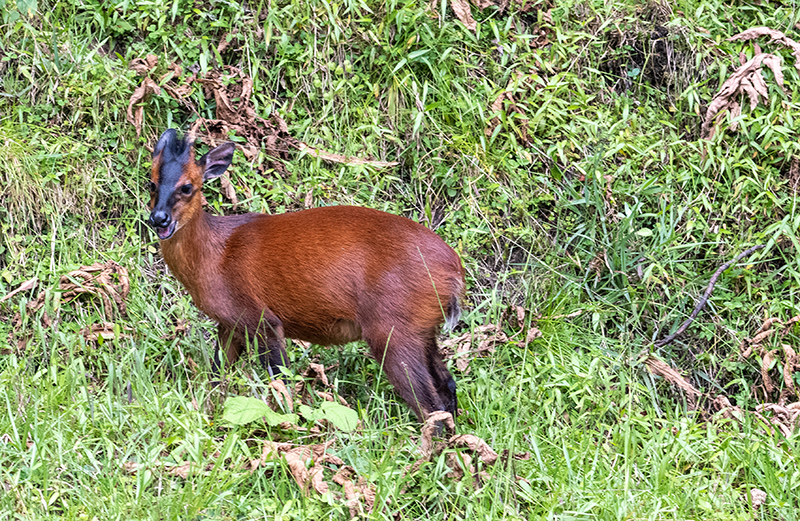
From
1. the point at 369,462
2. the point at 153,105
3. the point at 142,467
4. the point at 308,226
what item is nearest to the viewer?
the point at 142,467

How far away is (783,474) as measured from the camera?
177 inches

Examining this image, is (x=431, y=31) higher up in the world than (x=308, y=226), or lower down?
higher up

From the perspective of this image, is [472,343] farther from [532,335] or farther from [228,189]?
[228,189]

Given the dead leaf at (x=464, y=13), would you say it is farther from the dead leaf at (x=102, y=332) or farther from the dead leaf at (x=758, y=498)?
the dead leaf at (x=758, y=498)

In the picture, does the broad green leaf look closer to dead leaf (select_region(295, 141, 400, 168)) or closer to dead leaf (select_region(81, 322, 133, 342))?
dead leaf (select_region(81, 322, 133, 342))

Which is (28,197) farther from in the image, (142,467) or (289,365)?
(142,467)

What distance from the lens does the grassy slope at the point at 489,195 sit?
15.4ft

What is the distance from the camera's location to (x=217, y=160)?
17.2ft

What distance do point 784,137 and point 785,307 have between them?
131 cm

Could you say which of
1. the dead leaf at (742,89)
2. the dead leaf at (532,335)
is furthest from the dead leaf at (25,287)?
the dead leaf at (742,89)


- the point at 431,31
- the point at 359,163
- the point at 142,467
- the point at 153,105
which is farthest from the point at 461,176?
the point at 142,467

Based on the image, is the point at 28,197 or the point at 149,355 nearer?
the point at 149,355

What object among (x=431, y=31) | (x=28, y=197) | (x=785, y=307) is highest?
(x=431, y=31)

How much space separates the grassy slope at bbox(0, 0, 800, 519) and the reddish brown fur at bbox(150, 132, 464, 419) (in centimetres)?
30
